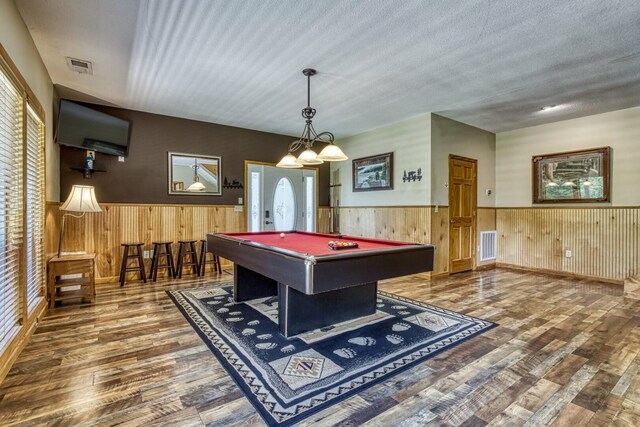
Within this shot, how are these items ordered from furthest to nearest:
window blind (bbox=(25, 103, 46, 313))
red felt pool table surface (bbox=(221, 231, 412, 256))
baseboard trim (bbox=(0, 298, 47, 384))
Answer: window blind (bbox=(25, 103, 46, 313)) → red felt pool table surface (bbox=(221, 231, 412, 256)) → baseboard trim (bbox=(0, 298, 47, 384))

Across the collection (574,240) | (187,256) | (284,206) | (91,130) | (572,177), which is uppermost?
(91,130)

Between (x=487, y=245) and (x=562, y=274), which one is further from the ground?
(x=487, y=245)

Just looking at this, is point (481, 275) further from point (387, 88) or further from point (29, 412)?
point (29, 412)

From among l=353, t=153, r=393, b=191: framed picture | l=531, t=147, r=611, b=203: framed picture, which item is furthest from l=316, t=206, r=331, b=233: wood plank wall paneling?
l=531, t=147, r=611, b=203: framed picture

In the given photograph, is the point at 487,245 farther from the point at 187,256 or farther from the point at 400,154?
the point at 187,256

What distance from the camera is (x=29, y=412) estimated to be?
1.69m

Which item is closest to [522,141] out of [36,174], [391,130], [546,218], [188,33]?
[546,218]

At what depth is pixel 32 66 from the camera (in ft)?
9.54

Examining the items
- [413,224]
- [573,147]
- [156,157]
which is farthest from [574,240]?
[156,157]

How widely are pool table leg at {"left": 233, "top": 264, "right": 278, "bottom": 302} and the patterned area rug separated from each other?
11cm

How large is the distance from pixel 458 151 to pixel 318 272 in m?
4.53

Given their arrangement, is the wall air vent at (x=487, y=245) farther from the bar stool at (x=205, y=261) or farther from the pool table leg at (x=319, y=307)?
the bar stool at (x=205, y=261)

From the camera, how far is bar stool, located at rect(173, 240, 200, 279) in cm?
501

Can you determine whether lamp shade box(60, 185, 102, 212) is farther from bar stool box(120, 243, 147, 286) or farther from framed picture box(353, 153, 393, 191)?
framed picture box(353, 153, 393, 191)
